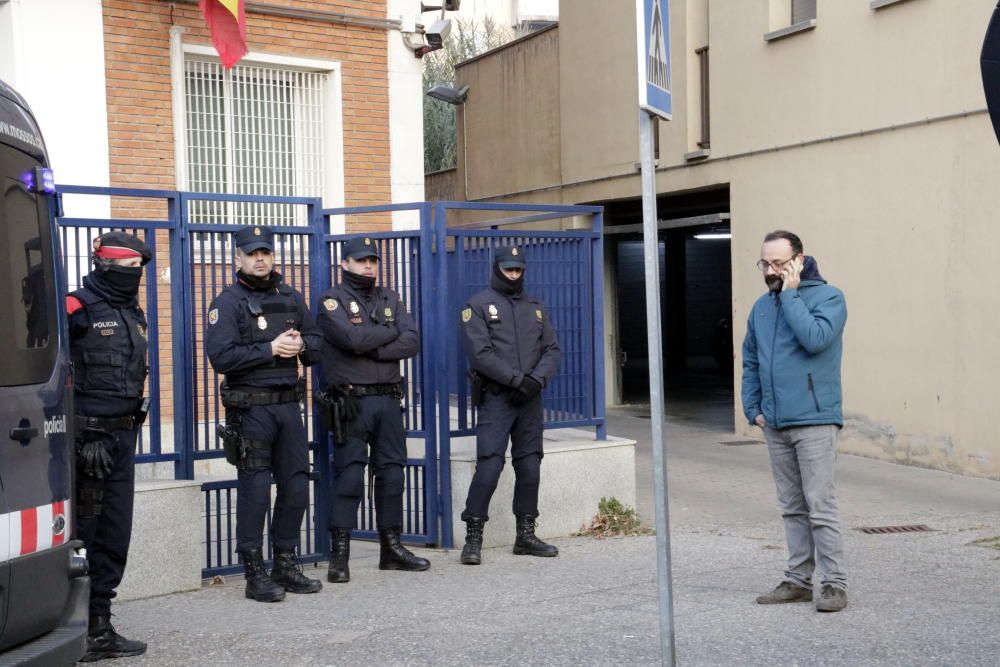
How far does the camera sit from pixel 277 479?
705 centimetres

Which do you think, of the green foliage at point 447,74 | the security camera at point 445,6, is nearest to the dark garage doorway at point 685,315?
the green foliage at point 447,74

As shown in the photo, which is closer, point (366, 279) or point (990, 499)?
point (366, 279)

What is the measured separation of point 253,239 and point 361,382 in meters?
Answer: 1.18

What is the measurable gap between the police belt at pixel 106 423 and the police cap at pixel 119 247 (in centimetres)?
76

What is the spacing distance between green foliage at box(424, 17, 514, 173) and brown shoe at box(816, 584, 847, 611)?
25.2m

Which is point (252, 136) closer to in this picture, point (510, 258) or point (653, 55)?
point (510, 258)

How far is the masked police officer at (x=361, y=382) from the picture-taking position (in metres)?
7.46

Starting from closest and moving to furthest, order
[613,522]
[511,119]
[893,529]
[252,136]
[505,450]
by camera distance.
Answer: [505,450], [613,522], [893,529], [252,136], [511,119]

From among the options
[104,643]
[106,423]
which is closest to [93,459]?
[106,423]

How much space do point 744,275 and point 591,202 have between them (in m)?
3.54

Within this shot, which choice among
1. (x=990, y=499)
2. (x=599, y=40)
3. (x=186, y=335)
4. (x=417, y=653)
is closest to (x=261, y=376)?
(x=186, y=335)

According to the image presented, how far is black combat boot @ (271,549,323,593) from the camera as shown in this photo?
716 cm

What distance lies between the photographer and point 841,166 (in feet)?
43.2

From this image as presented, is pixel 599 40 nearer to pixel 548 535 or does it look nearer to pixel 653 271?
pixel 548 535
